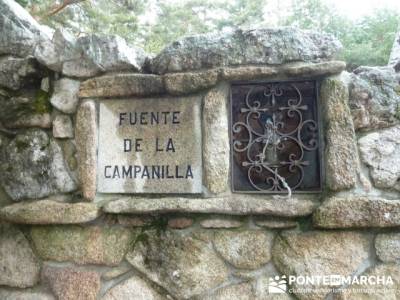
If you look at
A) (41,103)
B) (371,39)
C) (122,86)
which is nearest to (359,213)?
(122,86)

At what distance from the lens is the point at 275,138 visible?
169 cm

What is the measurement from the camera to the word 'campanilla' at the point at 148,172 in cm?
170

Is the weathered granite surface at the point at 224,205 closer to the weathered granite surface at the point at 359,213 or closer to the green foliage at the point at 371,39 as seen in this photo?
the weathered granite surface at the point at 359,213

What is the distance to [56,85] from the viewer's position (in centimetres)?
182

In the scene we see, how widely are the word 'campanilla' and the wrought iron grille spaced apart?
0.82 ft

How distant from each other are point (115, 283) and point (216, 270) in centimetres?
50

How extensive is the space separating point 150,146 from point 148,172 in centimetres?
13

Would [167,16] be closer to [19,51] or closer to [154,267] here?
[19,51]

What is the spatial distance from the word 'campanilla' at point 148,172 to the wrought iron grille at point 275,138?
0.25 m

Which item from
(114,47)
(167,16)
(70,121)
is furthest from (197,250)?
(167,16)

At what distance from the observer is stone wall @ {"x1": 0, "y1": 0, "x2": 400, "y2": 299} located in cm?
156

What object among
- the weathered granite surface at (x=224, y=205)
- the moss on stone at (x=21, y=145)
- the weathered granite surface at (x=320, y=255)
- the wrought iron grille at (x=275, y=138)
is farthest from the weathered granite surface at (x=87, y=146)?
the weathered granite surface at (x=320, y=255)

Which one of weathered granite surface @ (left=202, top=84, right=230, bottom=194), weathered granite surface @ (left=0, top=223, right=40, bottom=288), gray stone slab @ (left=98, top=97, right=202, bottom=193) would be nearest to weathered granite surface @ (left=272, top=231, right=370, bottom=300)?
weathered granite surface @ (left=202, top=84, right=230, bottom=194)

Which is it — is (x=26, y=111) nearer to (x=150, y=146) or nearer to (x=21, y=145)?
(x=21, y=145)
